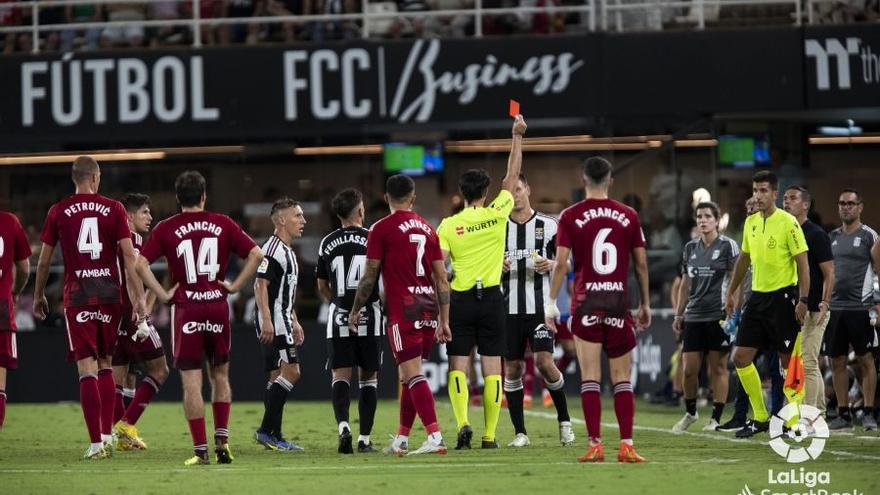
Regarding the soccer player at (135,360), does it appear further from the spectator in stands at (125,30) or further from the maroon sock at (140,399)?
the spectator in stands at (125,30)

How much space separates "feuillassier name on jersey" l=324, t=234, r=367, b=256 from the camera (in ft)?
42.2

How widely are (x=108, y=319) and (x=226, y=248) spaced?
61.2 inches

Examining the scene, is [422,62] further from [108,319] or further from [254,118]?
[108,319]

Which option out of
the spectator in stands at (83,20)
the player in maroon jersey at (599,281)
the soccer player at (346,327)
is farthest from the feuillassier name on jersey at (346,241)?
the spectator in stands at (83,20)

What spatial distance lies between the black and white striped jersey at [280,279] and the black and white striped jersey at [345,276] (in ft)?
1.75

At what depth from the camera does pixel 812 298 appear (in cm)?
1409

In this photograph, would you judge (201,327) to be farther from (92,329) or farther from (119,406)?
→ (119,406)

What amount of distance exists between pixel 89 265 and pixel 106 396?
1135 mm

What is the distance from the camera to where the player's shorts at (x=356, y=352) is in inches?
500

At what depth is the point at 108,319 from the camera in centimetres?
1231

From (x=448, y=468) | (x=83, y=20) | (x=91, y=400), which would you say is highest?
(x=83, y=20)

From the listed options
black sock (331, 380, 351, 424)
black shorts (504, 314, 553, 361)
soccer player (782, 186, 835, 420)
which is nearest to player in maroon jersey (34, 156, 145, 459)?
black sock (331, 380, 351, 424)

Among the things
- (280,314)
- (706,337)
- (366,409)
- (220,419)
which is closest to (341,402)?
(366,409)

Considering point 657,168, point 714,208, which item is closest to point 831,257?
point 714,208
